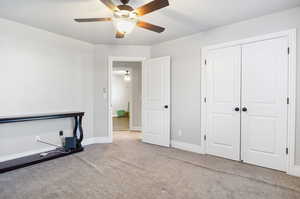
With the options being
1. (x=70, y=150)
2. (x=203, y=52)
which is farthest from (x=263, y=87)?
(x=70, y=150)

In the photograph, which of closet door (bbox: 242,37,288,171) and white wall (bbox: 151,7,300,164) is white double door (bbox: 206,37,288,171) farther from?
white wall (bbox: 151,7,300,164)

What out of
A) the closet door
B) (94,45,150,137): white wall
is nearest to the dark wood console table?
(94,45,150,137): white wall

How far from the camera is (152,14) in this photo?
277 cm

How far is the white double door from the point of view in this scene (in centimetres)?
271

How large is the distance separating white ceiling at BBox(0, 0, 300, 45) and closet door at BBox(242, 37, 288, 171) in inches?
22.8

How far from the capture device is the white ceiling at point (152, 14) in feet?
7.95

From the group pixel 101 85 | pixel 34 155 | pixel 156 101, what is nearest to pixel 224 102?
pixel 156 101

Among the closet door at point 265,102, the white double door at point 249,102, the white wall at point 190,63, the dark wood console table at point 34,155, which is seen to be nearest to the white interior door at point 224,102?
the white double door at point 249,102

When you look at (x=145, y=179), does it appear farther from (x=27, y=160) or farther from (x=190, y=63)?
(x=190, y=63)

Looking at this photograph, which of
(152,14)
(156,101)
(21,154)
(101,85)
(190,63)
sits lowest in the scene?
(21,154)

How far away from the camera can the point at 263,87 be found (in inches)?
112

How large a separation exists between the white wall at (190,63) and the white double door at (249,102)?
0.23 m

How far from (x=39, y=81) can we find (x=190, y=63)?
309cm

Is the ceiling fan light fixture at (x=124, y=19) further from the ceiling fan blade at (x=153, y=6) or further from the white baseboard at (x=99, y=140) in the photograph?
the white baseboard at (x=99, y=140)
